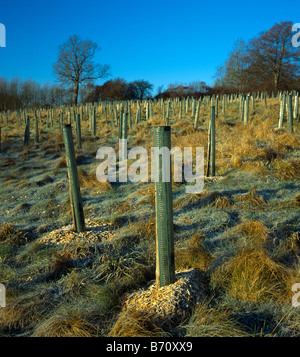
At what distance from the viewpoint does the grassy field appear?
93.8 inches

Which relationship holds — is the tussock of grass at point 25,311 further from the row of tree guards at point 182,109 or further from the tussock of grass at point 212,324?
the row of tree guards at point 182,109

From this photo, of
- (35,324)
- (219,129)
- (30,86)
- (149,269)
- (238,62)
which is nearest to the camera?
(35,324)

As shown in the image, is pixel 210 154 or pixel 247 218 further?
pixel 210 154

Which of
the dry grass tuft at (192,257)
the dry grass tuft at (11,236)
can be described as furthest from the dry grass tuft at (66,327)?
the dry grass tuft at (11,236)

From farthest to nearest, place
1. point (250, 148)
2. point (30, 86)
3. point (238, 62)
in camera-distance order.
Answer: point (30, 86) < point (238, 62) < point (250, 148)

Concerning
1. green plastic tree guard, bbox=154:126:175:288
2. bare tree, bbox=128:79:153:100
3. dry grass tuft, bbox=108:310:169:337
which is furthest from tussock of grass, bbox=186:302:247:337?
bare tree, bbox=128:79:153:100

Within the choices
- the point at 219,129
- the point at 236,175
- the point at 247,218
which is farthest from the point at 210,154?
the point at 219,129

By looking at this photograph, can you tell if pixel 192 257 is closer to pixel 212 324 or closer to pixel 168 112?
pixel 212 324

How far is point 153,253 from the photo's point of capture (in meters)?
3.59

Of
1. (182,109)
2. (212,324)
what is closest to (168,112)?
(182,109)

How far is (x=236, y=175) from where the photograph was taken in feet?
21.3

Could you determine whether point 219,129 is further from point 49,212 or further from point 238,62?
point 238,62
